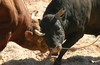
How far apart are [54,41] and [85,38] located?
105 inches

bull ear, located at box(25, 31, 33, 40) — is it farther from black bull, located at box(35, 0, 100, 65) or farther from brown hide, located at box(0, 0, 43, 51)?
black bull, located at box(35, 0, 100, 65)

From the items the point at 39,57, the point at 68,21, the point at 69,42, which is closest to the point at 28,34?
the point at 68,21

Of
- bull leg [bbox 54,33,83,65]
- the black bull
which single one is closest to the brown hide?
the black bull

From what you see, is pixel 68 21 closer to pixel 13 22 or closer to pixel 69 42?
pixel 69 42

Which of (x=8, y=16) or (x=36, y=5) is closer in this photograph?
(x=8, y=16)

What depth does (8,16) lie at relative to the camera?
5688mm

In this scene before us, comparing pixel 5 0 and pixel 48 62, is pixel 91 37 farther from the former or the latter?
pixel 5 0

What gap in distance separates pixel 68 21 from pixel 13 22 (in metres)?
2.58

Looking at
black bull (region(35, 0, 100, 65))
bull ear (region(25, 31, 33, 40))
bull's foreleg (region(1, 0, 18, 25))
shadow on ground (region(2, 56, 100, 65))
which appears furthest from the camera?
shadow on ground (region(2, 56, 100, 65))

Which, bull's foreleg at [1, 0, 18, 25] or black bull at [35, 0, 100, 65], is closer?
bull's foreleg at [1, 0, 18, 25]

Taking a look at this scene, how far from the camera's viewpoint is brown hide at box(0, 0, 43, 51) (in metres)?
5.62

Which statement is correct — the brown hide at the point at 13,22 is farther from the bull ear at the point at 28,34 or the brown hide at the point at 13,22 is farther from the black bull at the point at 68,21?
the black bull at the point at 68,21

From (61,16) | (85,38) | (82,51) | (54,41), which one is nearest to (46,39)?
(54,41)

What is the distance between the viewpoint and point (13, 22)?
586 cm
